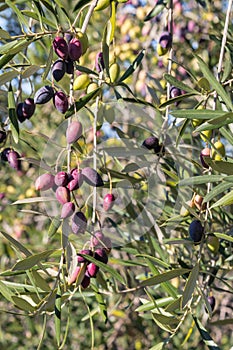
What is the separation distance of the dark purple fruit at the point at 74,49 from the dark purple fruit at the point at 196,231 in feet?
0.76

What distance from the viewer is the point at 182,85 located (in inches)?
31.8

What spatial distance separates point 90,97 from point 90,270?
0.64ft

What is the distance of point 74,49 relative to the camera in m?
0.72

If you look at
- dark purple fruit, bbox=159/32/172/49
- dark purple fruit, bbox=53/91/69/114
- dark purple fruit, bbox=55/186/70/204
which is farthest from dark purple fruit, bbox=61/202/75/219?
dark purple fruit, bbox=159/32/172/49

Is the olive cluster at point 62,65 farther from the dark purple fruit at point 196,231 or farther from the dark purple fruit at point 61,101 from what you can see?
the dark purple fruit at point 196,231

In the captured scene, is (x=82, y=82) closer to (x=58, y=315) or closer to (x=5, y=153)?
(x=5, y=153)

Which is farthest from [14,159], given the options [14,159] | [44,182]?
[44,182]

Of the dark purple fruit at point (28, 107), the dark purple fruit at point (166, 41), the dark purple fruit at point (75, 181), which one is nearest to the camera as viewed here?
the dark purple fruit at point (75, 181)

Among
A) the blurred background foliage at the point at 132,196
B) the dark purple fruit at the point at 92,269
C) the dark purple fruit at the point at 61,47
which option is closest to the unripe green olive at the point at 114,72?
the blurred background foliage at the point at 132,196

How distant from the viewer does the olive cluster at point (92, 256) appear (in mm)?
744

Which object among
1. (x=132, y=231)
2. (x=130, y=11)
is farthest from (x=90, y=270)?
(x=130, y=11)

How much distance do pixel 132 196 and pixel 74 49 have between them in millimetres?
374

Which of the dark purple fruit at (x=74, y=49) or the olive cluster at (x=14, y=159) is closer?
the dark purple fruit at (x=74, y=49)

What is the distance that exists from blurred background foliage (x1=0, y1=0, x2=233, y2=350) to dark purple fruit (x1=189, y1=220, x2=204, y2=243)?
0.01 m
